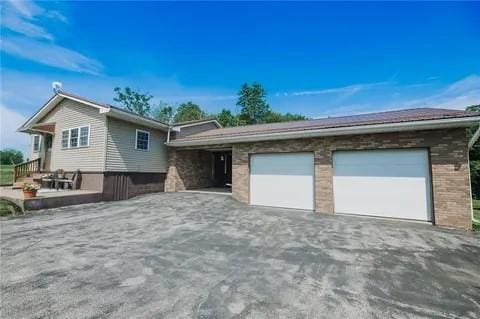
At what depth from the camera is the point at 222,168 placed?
17703 millimetres

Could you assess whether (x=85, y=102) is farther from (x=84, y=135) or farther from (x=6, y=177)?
(x=6, y=177)

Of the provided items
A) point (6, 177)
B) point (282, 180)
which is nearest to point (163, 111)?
point (6, 177)

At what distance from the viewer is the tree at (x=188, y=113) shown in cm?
3809

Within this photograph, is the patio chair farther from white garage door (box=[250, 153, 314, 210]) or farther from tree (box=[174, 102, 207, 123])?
tree (box=[174, 102, 207, 123])

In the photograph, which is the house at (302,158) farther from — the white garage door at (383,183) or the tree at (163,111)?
the tree at (163,111)

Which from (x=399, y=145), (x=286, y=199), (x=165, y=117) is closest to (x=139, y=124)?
(x=286, y=199)

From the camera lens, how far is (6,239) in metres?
5.06

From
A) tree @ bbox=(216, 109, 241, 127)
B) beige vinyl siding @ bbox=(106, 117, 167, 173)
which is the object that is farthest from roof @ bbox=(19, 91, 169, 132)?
tree @ bbox=(216, 109, 241, 127)

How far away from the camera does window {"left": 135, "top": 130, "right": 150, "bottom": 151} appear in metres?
11.6

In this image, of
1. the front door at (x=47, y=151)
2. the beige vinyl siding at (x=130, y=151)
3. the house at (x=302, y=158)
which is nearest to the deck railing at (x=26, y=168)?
the house at (x=302, y=158)

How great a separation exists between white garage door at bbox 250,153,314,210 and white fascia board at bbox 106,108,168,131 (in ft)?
18.7

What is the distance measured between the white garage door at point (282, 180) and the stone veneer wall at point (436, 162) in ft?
1.19

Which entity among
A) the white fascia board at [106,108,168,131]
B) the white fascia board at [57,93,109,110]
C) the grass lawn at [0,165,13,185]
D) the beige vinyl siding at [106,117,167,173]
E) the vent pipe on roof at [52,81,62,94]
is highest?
the vent pipe on roof at [52,81,62,94]

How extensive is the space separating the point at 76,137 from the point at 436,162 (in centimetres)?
1526
